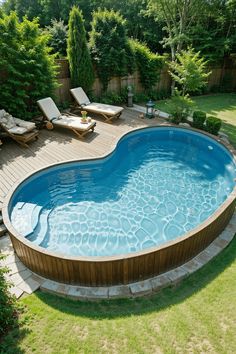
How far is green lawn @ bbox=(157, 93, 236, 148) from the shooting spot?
11855 millimetres

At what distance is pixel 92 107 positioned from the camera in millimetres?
12094

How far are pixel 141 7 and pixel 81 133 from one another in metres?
19.3

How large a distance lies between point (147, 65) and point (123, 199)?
11.1 meters

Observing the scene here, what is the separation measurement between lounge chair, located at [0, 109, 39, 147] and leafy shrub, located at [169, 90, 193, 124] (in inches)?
260

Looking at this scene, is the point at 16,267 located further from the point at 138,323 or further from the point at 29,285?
the point at 138,323

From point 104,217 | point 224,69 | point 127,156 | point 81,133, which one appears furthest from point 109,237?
point 224,69

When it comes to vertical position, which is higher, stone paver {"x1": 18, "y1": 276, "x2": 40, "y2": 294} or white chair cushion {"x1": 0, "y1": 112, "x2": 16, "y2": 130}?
white chair cushion {"x1": 0, "y1": 112, "x2": 16, "y2": 130}

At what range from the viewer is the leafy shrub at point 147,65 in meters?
14.9

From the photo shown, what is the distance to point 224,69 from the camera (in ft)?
64.3

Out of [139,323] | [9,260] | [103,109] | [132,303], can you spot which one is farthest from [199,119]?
[9,260]

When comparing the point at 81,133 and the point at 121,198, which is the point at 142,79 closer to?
the point at 81,133

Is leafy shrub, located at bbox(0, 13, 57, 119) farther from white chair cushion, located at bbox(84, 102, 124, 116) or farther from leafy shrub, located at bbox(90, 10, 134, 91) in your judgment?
leafy shrub, located at bbox(90, 10, 134, 91)

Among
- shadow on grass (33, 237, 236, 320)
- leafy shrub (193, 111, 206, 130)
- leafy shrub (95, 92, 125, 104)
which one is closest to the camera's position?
shadow on grass (33, 237, 236, 320)

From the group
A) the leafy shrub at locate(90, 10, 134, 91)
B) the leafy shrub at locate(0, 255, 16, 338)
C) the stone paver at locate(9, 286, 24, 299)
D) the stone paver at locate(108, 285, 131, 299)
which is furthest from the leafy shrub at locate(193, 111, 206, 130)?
the leafy shrub at locate(0, 255, 16, 338)
